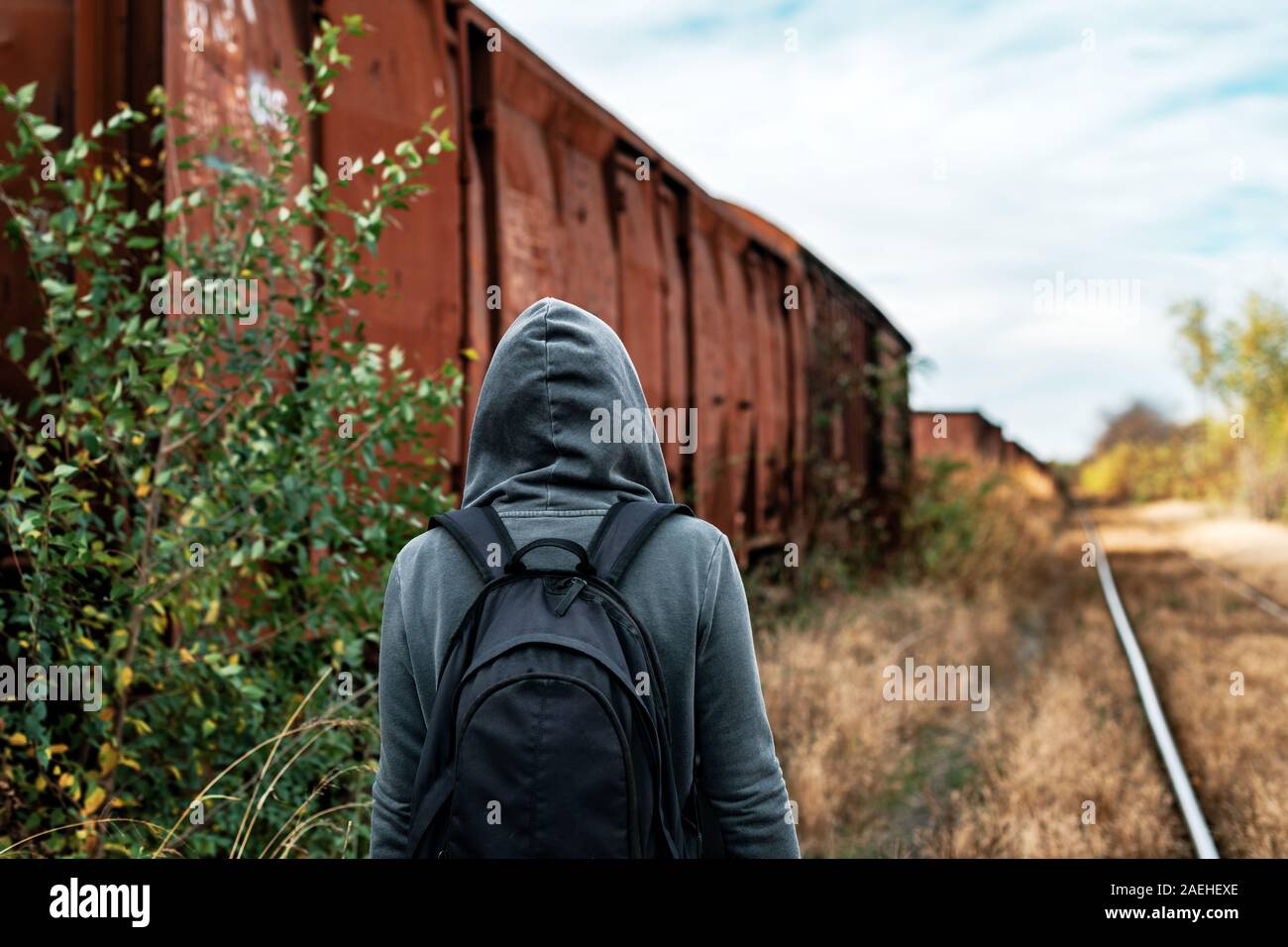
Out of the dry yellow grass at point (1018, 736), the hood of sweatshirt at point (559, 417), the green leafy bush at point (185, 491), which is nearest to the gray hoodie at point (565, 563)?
the hood of sweatshirt at point (559, 417)

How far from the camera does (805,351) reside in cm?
966

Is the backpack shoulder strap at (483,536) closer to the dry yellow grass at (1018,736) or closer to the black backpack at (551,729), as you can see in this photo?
the black backpack at (551,729)

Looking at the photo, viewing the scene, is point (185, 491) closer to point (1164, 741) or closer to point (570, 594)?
point (570, 594)

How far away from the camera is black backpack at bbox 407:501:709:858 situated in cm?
143

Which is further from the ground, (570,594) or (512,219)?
(512,219)

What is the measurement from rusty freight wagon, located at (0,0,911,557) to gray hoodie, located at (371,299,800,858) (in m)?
1.80

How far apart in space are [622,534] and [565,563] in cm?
10

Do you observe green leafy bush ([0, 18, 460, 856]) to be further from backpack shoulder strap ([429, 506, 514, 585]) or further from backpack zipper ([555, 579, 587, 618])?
backpack zipper ([555, 579, 587, 618])

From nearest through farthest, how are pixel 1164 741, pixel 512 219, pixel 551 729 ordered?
pixel 551 729, pixel 512 219, pixel 1164 741

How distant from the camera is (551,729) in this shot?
1.44 meters

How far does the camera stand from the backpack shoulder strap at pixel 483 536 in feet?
5.27

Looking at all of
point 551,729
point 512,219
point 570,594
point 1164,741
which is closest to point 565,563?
point 570,594

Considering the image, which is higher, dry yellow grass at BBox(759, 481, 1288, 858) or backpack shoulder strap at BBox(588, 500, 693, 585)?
Result: backpack shoulder strap at BBox(588, 500, 693, 585)

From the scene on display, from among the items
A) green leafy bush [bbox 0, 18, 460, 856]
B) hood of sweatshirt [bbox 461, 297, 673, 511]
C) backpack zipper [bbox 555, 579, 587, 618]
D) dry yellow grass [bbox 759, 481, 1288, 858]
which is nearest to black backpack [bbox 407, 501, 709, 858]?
backpack zipper [bbox 555, 579, 587, 618]
